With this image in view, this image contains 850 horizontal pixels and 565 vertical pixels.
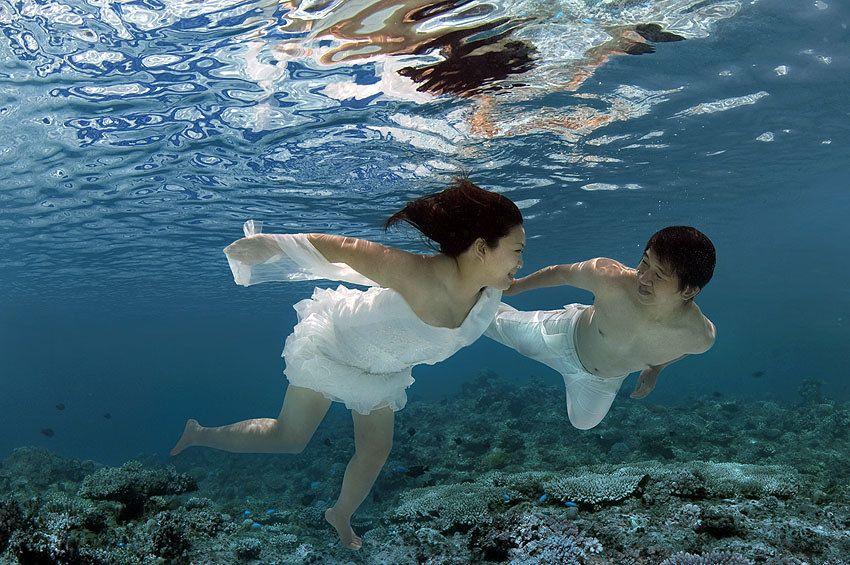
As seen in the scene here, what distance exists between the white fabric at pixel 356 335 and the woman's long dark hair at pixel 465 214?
71 cm

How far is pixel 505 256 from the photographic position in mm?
4391

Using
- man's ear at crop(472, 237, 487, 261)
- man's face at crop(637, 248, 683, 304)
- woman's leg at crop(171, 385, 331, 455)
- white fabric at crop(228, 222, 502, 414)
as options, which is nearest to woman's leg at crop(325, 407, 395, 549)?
white fabric at crop(228, 222, 502, 414)

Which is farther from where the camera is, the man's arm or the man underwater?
the man's arm

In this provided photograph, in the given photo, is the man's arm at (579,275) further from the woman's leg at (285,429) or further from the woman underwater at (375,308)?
the woman's leg at (285,429)

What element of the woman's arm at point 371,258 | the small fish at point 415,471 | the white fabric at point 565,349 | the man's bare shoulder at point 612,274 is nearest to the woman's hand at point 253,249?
the woman's arm at point 371,258

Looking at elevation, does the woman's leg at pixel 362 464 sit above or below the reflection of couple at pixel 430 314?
below

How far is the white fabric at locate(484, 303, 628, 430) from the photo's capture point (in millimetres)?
6598

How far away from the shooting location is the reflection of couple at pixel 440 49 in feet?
24.0

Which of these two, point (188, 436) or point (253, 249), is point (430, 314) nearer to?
point (253, 249)

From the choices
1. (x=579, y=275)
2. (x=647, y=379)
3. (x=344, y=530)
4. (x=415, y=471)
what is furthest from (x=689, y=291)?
(x=415, y=471)

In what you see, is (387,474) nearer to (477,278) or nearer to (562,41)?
(477,278)

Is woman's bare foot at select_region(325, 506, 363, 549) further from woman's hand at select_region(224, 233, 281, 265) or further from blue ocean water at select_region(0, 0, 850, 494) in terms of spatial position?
blue ocean water at select_region(0, 0, 850, 494)

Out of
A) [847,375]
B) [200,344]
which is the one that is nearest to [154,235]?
[847,375]

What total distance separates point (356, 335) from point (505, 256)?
1.68 metres
